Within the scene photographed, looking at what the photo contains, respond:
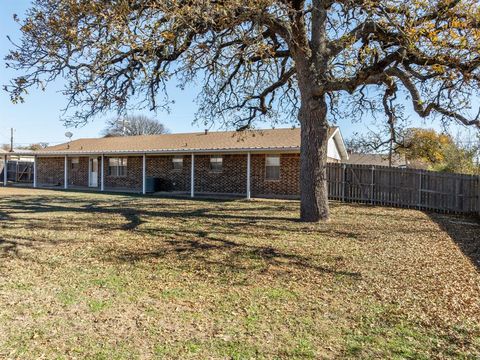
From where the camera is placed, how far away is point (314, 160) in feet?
33.9

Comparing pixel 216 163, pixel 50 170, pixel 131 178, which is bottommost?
pixel 131 178

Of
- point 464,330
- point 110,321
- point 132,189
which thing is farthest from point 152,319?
point 132,189

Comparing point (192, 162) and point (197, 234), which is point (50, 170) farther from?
point (197, 234)

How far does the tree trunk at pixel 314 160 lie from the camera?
10328mm

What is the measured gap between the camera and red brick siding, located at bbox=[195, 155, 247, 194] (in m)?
19.7

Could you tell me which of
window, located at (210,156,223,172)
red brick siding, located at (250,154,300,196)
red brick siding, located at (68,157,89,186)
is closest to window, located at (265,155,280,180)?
red brick siding, located at (250,154,300,196)

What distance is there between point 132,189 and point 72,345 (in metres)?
20.5

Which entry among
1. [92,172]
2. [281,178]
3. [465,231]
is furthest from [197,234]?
[92,172]

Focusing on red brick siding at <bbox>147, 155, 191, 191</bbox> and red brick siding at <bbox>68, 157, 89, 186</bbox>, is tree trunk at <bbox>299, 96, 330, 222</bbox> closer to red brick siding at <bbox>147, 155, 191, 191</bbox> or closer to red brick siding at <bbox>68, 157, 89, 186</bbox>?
red brick siding at <bbox>147, 155, 191, 191</bbox>

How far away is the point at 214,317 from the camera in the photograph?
3922 mm

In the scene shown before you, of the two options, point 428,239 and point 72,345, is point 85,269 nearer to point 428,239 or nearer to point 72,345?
point 72,345

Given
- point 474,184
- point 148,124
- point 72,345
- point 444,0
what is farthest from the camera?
point 148,124

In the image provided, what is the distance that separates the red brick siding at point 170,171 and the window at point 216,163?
149cm

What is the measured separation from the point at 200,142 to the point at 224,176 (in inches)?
119
